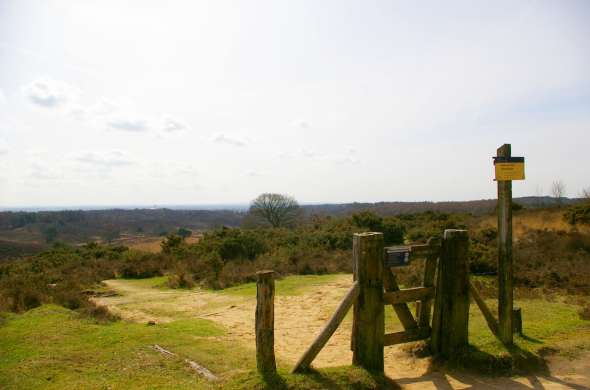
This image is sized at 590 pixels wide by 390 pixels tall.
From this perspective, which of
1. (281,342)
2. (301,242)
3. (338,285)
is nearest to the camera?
(281,342)

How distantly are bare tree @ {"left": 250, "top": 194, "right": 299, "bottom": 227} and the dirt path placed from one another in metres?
33.4

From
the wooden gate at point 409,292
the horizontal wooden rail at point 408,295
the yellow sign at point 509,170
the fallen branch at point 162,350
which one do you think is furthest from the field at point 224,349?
the yellow sign at point 509,170

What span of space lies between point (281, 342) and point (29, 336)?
177 inches

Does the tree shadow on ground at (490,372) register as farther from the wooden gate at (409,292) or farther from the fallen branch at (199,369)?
the fallen branch at (199,369)

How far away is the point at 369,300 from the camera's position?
5676mm

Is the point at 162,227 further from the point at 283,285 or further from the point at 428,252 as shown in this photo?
the point at 428,252

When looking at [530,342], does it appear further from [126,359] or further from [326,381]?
[126,359]

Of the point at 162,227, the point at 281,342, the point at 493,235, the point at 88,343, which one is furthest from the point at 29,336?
the point at 162,227

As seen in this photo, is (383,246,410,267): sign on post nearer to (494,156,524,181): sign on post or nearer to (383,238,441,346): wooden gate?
(383,238,441,346): wooden gate

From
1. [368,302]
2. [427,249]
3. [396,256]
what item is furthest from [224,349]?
[427,249]

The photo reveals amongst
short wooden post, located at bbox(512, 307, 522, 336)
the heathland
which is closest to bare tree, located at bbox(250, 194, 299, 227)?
the heathland

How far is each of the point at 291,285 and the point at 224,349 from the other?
680 centimetres

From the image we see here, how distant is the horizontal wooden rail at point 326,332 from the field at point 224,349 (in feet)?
0.72

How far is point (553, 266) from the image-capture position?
13.8 meters
